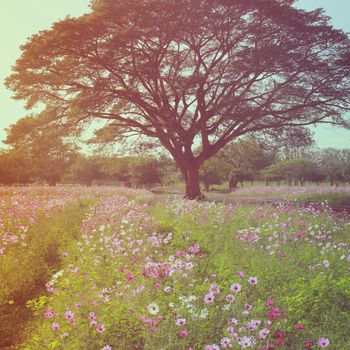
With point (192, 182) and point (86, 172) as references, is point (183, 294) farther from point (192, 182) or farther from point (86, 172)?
point (86, 172)

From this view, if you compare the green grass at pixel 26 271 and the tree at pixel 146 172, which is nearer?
the green grass at pixel 26 271

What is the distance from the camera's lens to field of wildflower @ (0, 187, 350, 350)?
4156 mm

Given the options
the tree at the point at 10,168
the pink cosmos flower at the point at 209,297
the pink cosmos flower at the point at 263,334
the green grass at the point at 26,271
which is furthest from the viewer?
the tree at the point at 10,168

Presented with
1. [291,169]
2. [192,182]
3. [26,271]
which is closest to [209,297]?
[26,271]

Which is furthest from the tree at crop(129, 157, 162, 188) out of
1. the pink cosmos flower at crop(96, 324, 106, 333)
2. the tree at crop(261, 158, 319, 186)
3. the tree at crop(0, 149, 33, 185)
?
the pink cosmos flower at crop(96, 324, 106, 333)

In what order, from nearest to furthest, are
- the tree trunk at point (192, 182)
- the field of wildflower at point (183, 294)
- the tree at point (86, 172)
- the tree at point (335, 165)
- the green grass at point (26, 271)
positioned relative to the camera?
1. the field of wildflower at point (183, 294)
2. the green grass at point (26, 271)
3. the tree trunk at point (192, 182)
4. the tree at point (335, 165)
5. the tree at point (86, 172)

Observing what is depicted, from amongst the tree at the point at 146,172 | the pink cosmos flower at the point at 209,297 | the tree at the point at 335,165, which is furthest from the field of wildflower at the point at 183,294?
the tree at the point at 335,165

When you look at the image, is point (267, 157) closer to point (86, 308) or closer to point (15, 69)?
point (15, 69)

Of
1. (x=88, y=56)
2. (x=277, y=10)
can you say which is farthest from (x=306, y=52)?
(x=88, y=56)

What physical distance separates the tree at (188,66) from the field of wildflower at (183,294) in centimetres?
1096

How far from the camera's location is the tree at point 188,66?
1769 centimetres

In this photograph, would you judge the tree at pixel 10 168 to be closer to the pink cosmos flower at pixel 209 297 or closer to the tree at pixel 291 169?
the tree at pixel 291 169

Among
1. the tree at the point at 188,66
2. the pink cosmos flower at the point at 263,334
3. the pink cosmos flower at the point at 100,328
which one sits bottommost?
the pink cosmos flower at the point at 100,328

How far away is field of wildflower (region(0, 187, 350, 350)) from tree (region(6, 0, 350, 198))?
11.0 metres
